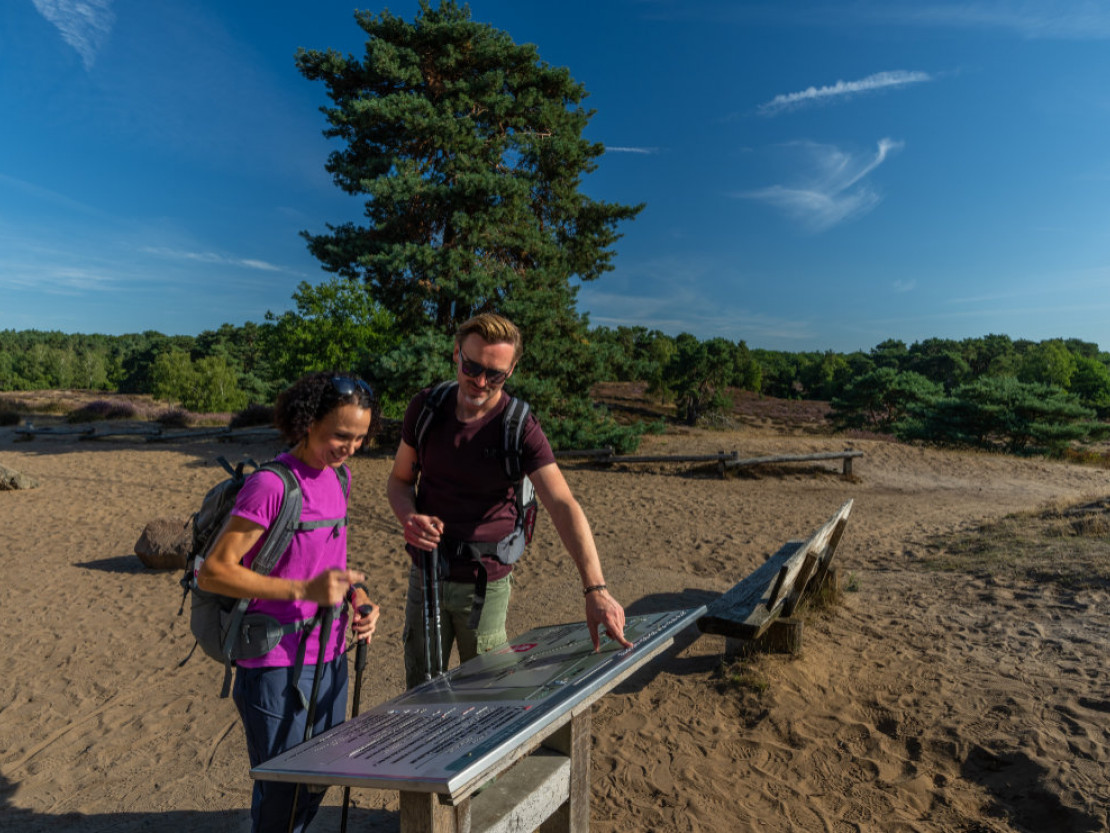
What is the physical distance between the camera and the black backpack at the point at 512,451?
2.09m

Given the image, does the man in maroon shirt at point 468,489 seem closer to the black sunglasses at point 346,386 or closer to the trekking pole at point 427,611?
the trekking pole at point 427,611

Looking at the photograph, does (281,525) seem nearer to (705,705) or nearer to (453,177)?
(705,705)

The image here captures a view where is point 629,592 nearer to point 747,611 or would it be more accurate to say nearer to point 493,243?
point 747,611

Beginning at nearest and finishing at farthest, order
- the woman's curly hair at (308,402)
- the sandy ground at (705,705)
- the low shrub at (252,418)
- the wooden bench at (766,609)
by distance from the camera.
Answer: the woman's curly hair at (308,402) → the sandy ground at (705,705) → the wooden bench at (766,609) → the low shrub at (252,418)

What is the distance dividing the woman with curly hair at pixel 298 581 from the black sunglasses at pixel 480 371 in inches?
12.3

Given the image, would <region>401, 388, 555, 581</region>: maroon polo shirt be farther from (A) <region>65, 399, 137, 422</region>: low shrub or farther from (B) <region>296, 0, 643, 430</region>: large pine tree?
(A) <region>65, 399, 137, 422</region>: low shrub

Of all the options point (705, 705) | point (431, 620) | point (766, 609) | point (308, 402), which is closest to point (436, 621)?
point (431, 620)

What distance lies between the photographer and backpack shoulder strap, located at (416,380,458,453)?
220 cm

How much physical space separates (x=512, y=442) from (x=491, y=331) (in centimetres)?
36

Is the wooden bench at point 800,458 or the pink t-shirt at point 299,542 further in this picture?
the wooden bench at point 800,458

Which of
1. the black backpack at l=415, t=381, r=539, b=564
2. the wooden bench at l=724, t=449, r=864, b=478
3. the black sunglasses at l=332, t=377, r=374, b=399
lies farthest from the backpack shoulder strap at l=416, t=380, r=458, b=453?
the wooden bench at l=724, t=449, r=864, b=478

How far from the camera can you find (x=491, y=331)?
202 cm

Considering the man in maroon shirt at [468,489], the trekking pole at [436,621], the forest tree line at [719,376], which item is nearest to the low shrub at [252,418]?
the forest tree line at [719,376]

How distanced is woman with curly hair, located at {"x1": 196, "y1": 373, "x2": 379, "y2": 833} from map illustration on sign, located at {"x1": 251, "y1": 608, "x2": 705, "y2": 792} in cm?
37
